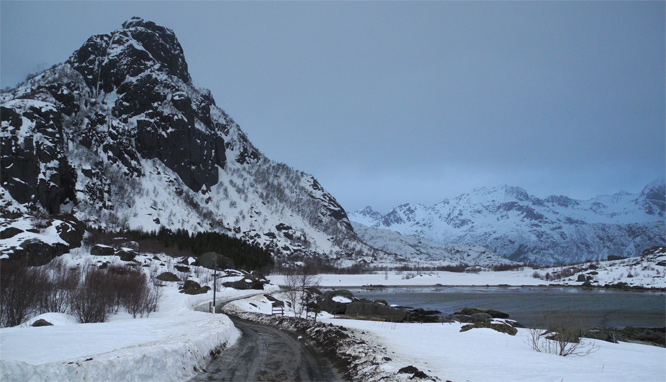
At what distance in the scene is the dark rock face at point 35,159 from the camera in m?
109

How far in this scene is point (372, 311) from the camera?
169 ft

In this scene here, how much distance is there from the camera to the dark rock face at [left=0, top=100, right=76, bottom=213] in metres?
109

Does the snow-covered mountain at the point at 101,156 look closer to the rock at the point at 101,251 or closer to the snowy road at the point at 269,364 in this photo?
the rock at the point at 101,251

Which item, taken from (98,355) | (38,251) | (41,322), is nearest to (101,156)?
(38,251)

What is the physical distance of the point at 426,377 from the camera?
35.4 feet

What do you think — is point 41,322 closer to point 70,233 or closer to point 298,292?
point 70,233

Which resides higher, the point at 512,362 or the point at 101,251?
the point at 101,251

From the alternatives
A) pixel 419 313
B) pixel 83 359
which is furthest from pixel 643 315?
pixel 83 359

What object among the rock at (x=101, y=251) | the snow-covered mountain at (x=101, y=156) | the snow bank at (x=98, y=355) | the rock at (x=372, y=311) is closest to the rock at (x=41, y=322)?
the snow bank at (x=98, y=355)

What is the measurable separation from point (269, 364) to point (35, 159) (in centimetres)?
13156

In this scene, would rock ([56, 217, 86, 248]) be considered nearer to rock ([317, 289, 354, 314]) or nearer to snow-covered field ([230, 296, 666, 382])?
rock ([317, 289, 354, 314])

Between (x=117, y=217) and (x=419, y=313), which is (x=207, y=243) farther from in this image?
(x=419, y=313)

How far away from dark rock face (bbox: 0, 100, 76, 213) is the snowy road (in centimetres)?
11506

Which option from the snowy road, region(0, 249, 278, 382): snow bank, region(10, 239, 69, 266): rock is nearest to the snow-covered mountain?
region(10, 239, 69, 266): rock
